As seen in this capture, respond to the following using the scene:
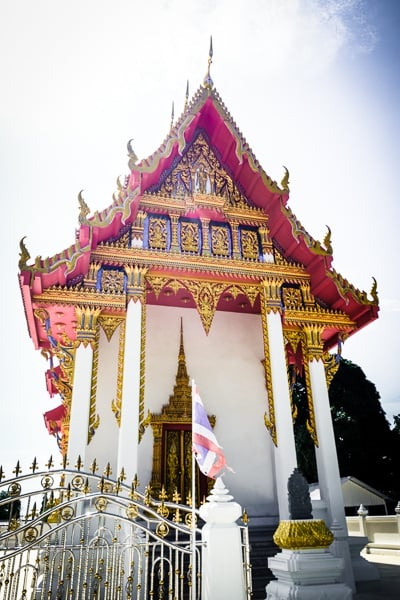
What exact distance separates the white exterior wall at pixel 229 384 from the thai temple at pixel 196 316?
24 mm

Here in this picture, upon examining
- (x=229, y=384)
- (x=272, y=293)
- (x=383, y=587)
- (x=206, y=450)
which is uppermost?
(x=272, y=293)

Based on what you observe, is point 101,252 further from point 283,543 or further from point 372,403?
point 372,403

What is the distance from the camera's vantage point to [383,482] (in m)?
19.8

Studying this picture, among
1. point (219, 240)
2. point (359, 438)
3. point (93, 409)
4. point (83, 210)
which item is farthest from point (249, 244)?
point (359, 438)

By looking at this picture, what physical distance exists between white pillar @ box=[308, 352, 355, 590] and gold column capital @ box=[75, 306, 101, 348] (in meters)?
4.08

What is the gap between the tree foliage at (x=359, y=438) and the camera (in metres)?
19.6

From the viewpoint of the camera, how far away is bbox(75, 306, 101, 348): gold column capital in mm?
7223

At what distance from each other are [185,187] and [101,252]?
7.92 feet

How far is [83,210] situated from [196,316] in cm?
357

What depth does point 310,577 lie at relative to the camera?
381cm

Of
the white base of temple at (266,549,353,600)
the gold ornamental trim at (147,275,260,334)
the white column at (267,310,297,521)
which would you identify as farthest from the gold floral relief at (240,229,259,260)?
the white base of temple at (266,549,353,600)

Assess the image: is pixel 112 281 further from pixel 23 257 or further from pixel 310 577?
pixel 310 577

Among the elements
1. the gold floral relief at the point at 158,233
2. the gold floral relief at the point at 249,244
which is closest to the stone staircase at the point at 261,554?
the gold floral relief at the point at 249,244

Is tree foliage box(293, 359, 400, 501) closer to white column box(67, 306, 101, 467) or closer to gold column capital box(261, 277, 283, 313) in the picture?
gold column capital box(261, 277, 283, 313)
